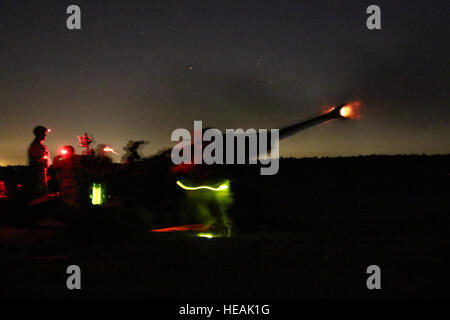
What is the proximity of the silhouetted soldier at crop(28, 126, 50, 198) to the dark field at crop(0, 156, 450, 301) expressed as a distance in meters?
0.90

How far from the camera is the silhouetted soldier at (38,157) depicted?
11844mm

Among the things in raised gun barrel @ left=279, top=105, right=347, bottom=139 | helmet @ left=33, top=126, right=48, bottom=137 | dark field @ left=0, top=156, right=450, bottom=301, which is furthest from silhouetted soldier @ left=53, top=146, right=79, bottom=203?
raised gun barrel @ left=279, top=105, right=347, bottom=139

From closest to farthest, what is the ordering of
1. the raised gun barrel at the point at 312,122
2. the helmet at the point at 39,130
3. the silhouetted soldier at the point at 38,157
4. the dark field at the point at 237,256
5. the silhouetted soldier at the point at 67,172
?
the dark field at the point at 237,256 → the helmet at the point at 39,130 → the silhouetted soldier at the point at 38,157 → the raised gun barrel at the point at 312,122 → the silhouetted soldier at the point at 67,172

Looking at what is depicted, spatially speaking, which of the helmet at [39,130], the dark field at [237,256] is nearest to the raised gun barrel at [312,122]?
the dark field at [237,256]

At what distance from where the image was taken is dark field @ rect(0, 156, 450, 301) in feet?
18.8

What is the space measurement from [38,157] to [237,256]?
686cm

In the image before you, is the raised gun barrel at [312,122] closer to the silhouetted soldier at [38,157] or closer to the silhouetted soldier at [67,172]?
the silhouetted soldier at [67,172]

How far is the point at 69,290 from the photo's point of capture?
5.79m

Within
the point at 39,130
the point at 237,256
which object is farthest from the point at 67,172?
the point at 237,256

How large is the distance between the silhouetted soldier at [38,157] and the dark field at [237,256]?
0.90 m

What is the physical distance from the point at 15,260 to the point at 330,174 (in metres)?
33.0

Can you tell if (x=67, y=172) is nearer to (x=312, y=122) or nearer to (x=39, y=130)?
(x=39, y=130)

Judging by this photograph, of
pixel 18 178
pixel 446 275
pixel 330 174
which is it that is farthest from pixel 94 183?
pixel 330 174
